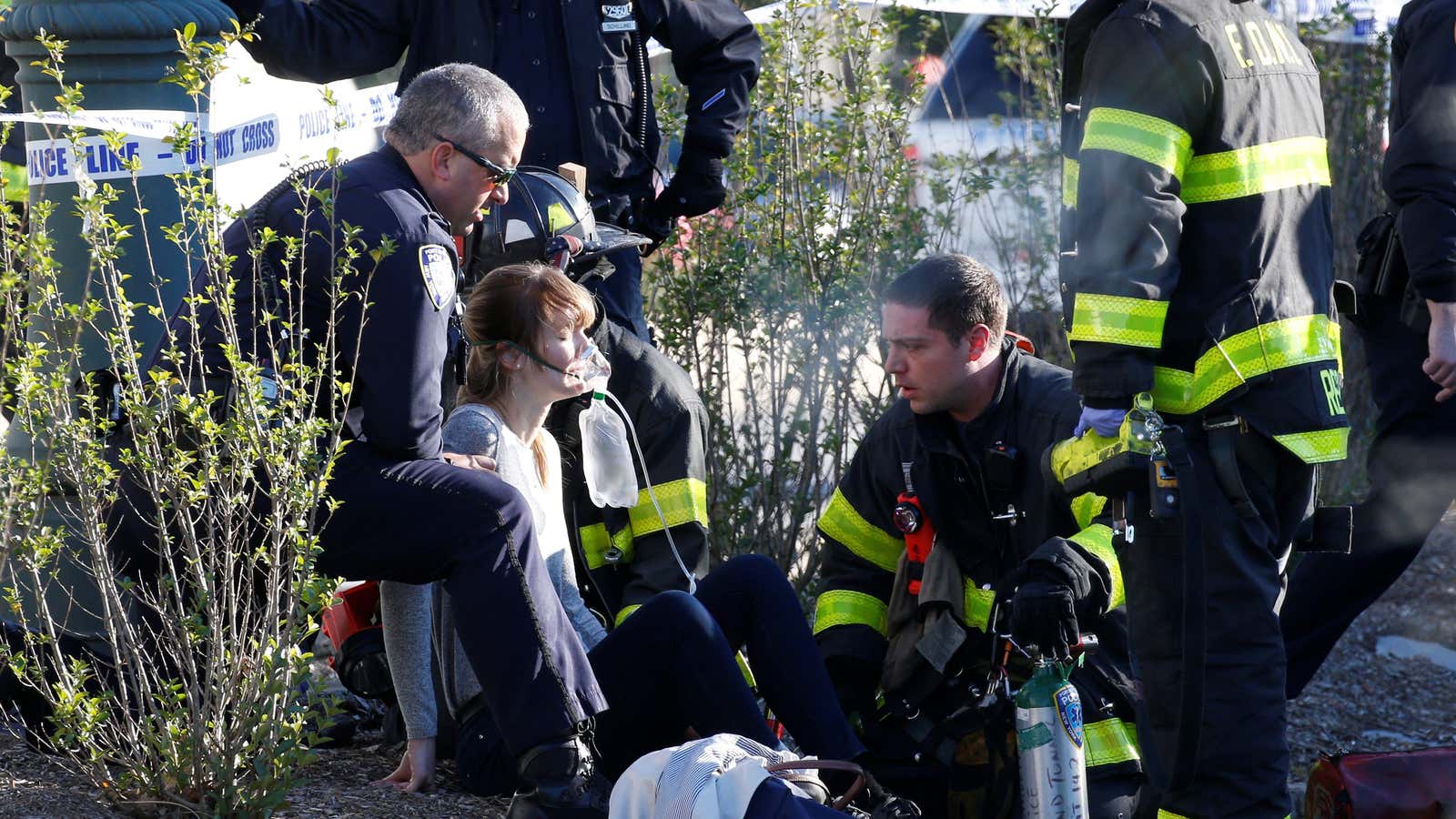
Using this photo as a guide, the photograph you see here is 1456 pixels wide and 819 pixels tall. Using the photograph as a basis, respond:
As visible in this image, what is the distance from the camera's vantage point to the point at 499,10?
4.39m

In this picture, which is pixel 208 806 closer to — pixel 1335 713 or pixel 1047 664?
pixel 1047 664

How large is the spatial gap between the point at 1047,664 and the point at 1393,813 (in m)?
0.92

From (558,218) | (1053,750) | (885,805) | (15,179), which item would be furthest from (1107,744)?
(15,179)

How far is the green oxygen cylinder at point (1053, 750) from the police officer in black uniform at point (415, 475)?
76cm

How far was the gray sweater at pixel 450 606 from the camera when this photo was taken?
3.21 metres

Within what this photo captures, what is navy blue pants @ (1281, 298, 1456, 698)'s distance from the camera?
13.4 feet

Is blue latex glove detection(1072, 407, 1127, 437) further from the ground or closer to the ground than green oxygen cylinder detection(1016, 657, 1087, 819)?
further from the ground

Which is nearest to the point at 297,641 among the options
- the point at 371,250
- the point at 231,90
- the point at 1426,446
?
the point at 371,250

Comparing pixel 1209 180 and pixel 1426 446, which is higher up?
pixel 1209 180

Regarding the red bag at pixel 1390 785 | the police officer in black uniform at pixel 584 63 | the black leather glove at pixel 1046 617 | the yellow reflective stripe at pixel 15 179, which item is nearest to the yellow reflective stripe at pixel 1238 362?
the black leather glove at pixel 1046 617

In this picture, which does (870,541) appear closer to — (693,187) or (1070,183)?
(1070,183)

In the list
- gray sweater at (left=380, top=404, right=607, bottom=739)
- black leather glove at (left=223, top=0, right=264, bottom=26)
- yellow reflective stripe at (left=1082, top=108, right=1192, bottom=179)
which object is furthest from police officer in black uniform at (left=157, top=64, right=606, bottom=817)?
yellow reflective stripe at (left=1082, top=108, right=1192, bottom=179)

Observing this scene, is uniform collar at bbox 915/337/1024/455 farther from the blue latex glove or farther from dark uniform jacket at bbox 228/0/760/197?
dark uniform jacket at bbox 228/0/760/197

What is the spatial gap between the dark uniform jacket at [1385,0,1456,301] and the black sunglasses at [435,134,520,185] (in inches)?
80.5
